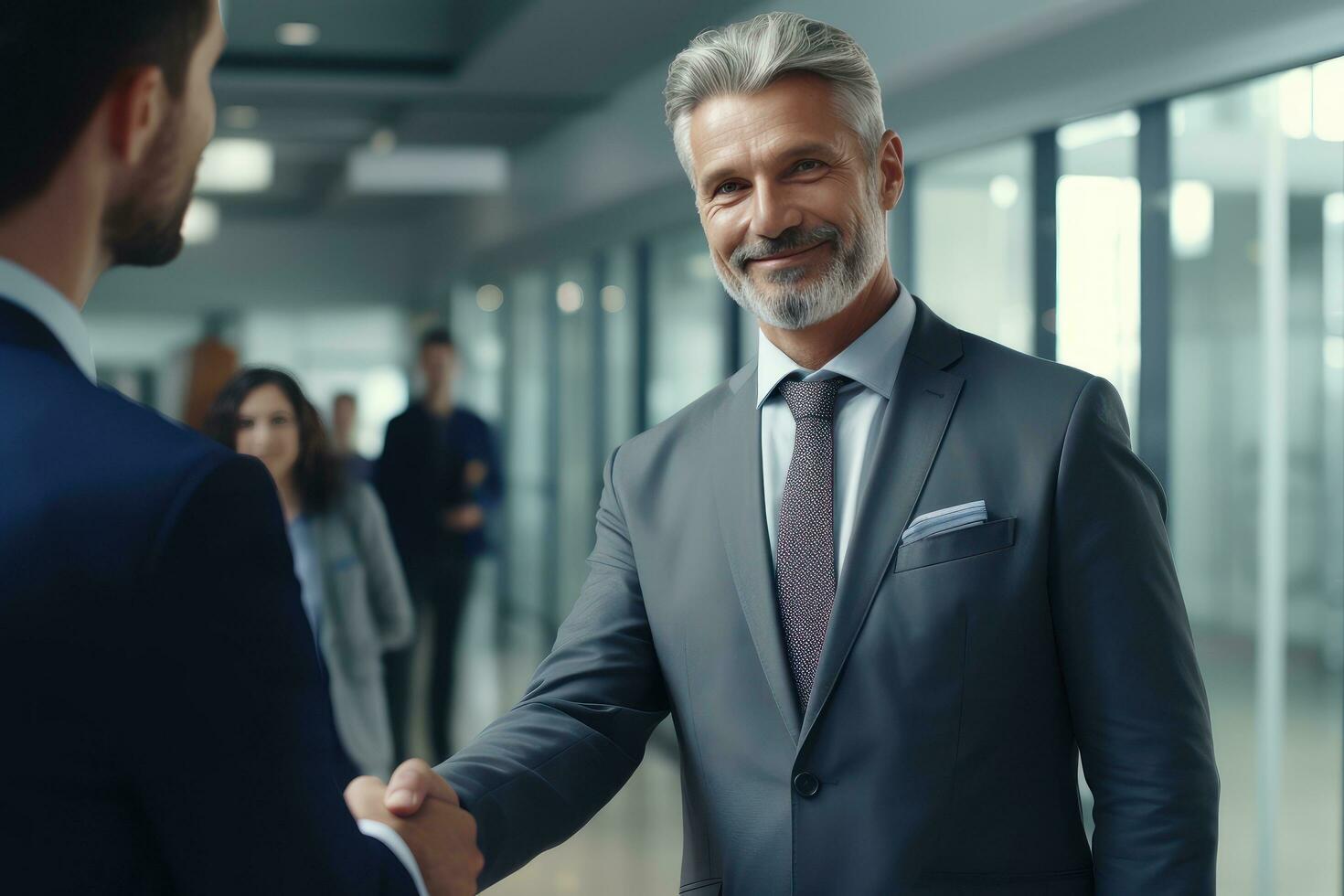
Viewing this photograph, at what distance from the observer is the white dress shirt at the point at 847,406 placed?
1729mm

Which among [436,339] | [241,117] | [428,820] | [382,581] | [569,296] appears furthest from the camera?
[569,296]

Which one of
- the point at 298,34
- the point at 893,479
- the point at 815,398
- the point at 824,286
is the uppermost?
the point at 298,34

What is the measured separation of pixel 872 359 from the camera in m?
1.78

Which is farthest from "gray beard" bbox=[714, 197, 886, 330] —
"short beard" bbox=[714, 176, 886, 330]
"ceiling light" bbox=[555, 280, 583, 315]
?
"ceiling light" bbox=[555, 280, 583, 315]

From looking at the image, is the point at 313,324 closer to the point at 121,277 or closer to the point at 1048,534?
the point at 121,277

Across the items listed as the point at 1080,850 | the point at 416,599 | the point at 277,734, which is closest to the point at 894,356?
the point at 1080,850

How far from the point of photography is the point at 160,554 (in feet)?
2.76

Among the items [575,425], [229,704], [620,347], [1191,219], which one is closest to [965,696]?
[229,704]

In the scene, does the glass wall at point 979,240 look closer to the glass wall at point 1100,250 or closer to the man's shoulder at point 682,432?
the glass wall at point 1100,250

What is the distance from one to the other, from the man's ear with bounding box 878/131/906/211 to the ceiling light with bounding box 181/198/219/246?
482 inches

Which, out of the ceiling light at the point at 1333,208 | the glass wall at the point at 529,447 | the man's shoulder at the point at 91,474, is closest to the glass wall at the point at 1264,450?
the ceiling light at the point at 1333,208

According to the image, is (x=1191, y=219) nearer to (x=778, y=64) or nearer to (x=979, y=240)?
(x=979, y=240)

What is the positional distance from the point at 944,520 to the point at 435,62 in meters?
6.57

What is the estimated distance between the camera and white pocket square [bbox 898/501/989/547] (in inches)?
62.1
